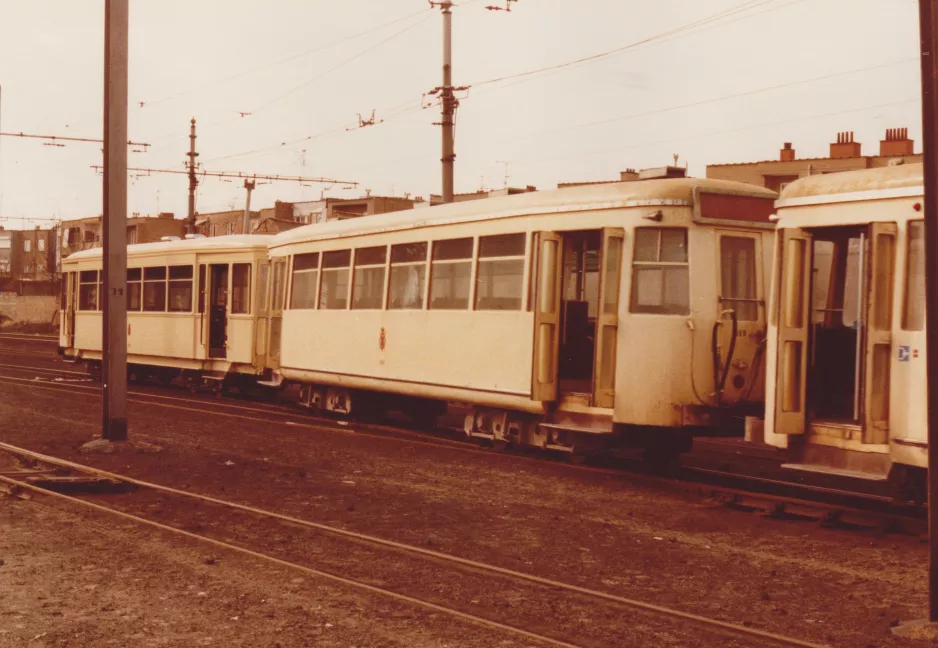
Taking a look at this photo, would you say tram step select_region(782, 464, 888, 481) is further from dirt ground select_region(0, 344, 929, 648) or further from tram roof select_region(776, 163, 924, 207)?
tram roof select_region(776, 163, 924, 207)

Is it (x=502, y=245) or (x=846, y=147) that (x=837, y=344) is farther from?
(x=846, y=147)

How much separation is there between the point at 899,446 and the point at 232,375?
628 inches

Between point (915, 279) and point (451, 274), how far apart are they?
262 inches

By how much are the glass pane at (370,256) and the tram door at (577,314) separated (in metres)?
3.36

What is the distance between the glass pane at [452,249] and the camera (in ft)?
48.0

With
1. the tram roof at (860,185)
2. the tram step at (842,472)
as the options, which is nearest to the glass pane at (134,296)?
the tram roof at (860,185)

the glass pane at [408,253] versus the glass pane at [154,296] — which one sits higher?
the glass pane at [408,253]

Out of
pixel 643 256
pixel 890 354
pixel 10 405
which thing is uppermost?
pixel 643 256

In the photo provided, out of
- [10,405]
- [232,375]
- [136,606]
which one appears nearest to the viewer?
[136,606]

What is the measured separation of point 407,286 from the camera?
15938 millimetres

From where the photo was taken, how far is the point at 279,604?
7090mm

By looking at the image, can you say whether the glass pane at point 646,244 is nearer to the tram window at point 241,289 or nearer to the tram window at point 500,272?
the tram window at point 500,272

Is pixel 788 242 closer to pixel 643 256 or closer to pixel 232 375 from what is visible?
pixel 643 256

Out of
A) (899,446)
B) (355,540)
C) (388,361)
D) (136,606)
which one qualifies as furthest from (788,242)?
(388,361)
